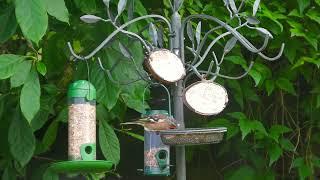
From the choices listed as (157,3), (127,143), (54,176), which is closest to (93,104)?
(54,176)

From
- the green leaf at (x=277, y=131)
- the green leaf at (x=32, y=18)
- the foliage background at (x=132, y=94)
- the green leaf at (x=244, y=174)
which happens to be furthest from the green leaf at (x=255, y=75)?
the green leaf at (x=32, y=18)

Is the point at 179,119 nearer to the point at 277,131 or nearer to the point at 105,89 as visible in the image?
the point at 105,89

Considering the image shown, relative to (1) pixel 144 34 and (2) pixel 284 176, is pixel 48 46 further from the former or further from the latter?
(2) pixel 284 176

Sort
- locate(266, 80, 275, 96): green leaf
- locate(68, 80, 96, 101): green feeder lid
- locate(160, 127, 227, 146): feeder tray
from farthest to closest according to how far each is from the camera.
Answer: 1. locate(266, 80, 275, 96): green leaf
2. locate(68, 80, 96, 101): green feeder lid
3. locate(160, 127, 227, 146): feeder tray

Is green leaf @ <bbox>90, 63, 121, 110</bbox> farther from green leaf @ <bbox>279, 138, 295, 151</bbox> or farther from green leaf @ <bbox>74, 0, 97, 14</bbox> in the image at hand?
green leaf @ <bbox>279, 138, 295, 151</bbox>

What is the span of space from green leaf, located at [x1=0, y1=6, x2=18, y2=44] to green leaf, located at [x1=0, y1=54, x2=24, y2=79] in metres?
0.12

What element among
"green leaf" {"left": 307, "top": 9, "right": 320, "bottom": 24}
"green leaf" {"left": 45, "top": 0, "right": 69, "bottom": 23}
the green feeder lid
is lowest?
the green feeder lid

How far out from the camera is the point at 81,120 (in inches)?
102

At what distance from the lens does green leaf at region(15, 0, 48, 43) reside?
2.29 metres

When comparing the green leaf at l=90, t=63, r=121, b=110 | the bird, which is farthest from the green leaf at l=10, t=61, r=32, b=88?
the bird

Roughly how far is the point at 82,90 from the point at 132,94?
39cm

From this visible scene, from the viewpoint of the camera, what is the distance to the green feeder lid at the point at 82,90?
8.35 ft

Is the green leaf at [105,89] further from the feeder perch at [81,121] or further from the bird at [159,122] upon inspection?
the bird at [159,122]

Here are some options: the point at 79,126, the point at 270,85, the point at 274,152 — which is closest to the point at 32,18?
the point at 79,126
